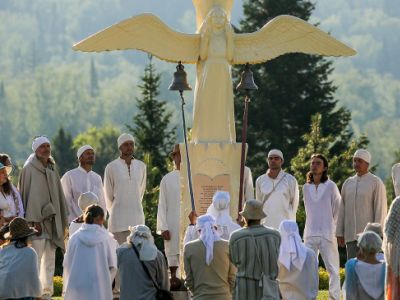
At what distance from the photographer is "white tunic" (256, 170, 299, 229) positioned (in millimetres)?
18922

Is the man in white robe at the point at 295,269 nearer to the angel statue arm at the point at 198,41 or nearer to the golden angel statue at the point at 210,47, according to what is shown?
the golden angel statue at the point at 210,47

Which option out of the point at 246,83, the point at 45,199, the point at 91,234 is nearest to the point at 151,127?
the point at 246,83

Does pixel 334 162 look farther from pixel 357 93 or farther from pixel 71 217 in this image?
pixel 357 93

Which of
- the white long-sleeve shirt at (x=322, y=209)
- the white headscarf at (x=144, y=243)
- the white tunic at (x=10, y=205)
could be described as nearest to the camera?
the white headscarf at (x=144, y=243)

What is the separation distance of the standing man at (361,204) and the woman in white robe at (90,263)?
→ 4574mm

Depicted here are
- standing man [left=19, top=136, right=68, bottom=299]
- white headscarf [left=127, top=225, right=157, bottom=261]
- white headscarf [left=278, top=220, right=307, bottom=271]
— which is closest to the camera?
white headscarf [left=127, top=225, right=157, bottom=261]

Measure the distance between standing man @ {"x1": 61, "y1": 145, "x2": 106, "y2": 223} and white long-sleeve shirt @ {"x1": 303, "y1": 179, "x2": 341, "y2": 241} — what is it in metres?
2.67

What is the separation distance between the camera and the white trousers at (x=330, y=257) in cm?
1844

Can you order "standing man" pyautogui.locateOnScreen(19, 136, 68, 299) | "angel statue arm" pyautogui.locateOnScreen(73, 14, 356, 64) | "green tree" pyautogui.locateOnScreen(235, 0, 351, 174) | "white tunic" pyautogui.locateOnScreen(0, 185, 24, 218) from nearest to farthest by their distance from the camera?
"white tunic" pyautogui.locateOnScreen(0, 185, 24, 218) < "standing man" pyautogui.locateOnScreen(19, 136, 68, 299) < "angel statue arm" pyautogui.locateOnScreen(73, 14, 356, 64) < "green tree" pyautogui.locateOnScreen(235, 0, 351, 174)

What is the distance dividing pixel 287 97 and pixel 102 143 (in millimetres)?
41114

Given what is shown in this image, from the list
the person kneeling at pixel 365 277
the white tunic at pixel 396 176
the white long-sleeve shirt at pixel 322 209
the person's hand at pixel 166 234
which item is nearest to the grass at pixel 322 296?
the white long-sleeve shirt at pixel 322 209

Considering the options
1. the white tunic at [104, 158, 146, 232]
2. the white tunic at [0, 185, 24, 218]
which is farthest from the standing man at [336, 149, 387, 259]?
the white tunic at [0, 185, 24, 218]

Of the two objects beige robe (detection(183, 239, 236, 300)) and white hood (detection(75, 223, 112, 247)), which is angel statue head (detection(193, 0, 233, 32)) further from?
beige robe (detection(183, 239, 236, 300))

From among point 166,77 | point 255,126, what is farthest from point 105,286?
point 166,77
